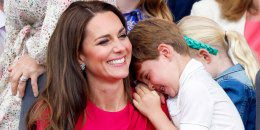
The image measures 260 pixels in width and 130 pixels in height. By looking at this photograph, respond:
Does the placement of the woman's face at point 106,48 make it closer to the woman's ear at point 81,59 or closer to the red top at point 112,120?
the woman's ear at point 81,59

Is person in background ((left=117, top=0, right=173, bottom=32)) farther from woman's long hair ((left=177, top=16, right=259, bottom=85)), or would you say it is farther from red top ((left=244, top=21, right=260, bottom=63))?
red top ((left=244, top=21, right=260, bottom=63))

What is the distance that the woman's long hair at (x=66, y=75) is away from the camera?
1.63 metres

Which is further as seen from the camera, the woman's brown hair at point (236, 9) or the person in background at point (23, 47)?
the woman's brown hair at point (236, 9)

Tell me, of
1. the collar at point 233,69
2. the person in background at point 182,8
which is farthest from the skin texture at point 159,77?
the person in background at point 182,8

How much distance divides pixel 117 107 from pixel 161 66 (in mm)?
300

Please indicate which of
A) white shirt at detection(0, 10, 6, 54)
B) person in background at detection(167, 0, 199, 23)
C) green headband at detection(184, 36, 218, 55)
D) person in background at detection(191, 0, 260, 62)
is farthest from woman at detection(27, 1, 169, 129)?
white shirt at detection(0, 10, 6, 54)

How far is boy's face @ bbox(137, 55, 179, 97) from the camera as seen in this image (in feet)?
5.63

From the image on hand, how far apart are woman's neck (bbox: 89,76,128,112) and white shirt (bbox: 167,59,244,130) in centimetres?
28

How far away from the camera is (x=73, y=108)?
1671 mm

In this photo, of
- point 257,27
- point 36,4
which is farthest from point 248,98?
point 36,4

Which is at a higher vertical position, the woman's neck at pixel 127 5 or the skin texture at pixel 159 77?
the woman's neck at pixel 127 5

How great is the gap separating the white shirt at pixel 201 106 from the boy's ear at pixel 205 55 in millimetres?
202

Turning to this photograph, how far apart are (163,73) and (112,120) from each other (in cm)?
34

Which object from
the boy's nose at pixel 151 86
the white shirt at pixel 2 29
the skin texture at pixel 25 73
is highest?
the skin texture at pixel 25 73
